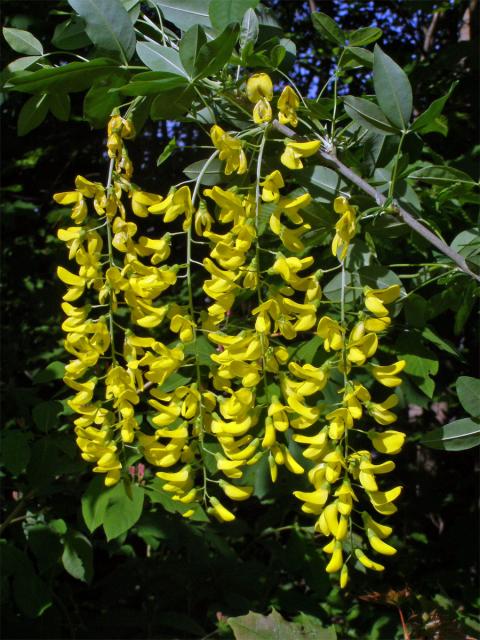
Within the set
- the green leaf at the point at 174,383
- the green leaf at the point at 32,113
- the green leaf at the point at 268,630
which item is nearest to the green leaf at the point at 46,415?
the green leaf at the point at 174,383

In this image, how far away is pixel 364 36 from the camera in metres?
0.98

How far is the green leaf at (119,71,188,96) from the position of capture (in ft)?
2.70

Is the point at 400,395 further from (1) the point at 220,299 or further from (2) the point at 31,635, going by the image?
(2) the point at 31,635

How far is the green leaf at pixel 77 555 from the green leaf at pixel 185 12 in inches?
41.5

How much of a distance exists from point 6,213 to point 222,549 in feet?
4.21

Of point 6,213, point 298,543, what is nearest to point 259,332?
point 298,543

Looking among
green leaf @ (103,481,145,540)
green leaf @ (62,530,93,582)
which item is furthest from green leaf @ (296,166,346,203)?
green leaf @ (62,530,93,582)

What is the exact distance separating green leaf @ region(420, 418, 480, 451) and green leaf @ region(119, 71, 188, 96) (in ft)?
1.79

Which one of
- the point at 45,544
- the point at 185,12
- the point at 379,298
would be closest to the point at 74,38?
the point at 185,12

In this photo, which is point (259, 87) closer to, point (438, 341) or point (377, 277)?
point (377, 277)

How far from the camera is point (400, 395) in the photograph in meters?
1.39

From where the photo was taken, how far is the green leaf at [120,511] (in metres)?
1.16

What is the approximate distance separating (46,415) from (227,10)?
0.87m

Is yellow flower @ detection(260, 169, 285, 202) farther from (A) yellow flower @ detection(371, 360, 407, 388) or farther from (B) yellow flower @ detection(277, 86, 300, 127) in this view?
(A) yellow flower @ detection(371, 360, 407, 388)
